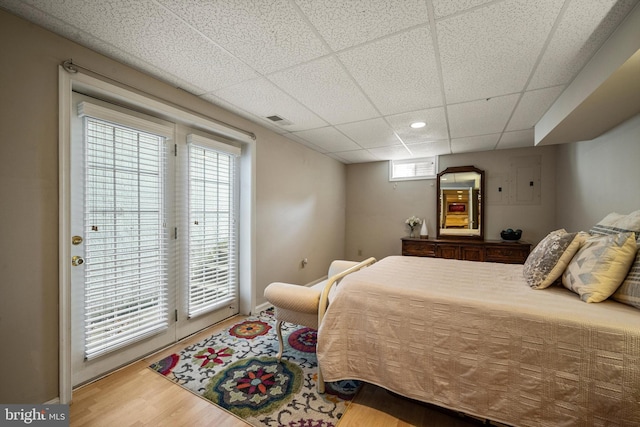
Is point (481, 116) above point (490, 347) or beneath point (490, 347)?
above

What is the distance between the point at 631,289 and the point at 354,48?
2.08m

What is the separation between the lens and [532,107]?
2539mm

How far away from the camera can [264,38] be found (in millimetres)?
1576

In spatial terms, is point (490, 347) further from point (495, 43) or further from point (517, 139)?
point (517, 139)

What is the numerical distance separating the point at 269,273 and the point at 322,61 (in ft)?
8.54

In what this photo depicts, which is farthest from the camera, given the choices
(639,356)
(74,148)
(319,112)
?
(319,112)

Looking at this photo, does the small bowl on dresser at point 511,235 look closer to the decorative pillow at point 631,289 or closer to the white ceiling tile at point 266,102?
the decorative pillow at point 631,289

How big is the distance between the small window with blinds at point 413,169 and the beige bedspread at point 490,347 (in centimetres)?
315

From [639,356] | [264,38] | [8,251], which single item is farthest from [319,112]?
[639,356]

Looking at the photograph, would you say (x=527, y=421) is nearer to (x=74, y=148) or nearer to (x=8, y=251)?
(x=8, y=251)

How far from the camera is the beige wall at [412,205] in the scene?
3951 mm

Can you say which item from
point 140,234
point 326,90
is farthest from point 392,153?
point 140,234

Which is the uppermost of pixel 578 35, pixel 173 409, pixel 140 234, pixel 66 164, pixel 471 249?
pixel 578 35

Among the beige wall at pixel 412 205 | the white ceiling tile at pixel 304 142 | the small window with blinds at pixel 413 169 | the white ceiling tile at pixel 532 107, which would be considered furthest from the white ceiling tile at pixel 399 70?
the beige wall at pixel 412 205
